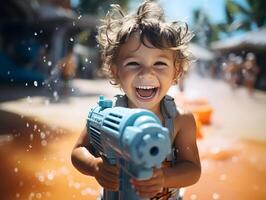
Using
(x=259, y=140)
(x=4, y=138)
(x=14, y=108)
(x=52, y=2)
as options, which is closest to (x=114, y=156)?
(x=4, y=138)

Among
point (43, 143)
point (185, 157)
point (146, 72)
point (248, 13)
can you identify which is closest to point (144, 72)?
point (146, 72)

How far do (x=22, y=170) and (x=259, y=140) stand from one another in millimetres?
4119

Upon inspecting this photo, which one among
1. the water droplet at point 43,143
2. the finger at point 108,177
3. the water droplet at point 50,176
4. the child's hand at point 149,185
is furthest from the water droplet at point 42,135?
the child's hand at point 149,185

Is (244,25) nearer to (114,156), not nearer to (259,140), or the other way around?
(259,140)

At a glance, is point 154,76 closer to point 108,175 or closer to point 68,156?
point 108,175

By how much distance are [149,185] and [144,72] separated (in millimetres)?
682

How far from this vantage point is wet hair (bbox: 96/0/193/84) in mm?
2139

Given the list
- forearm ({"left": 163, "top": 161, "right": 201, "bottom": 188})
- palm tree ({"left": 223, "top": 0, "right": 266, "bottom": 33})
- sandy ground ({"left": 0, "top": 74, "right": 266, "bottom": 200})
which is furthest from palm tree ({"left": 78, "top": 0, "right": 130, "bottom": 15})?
forearm ({"left": 163, "top": 161, "right": 201, "bottom": 188})

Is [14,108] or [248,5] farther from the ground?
[248,5]

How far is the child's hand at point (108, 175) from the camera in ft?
5.88

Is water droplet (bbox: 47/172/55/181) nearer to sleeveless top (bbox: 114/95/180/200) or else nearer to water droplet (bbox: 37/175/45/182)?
water droplet (bbox: 37/175/45/182)

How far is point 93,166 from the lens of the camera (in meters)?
1.96

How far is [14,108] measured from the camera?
7.87 m

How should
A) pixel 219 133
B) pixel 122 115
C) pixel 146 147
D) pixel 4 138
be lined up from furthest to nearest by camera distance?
pixel 219 133, pixel 4 138, pixel 122 115, pixel 146 147
